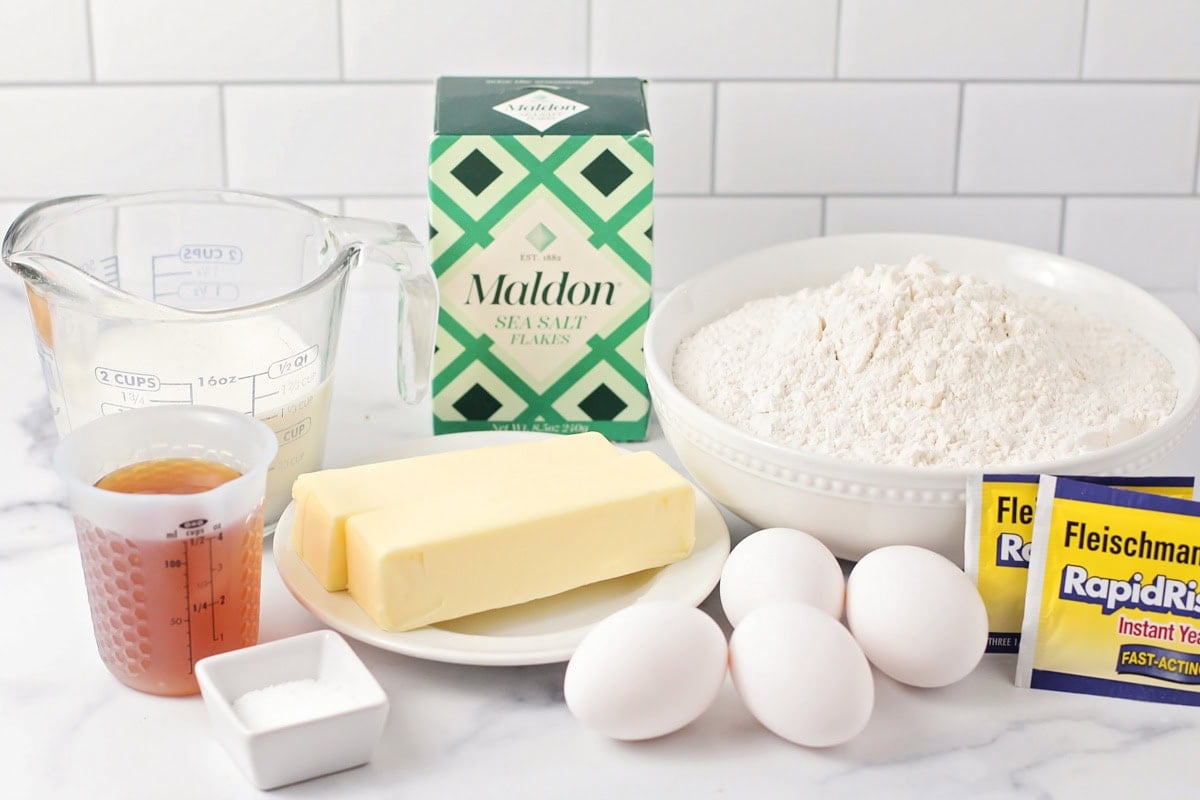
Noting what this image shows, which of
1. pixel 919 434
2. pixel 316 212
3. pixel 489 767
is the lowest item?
pixel 489 767

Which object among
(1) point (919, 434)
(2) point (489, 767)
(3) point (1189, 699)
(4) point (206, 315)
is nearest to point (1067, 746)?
(3) point (1189, 699)

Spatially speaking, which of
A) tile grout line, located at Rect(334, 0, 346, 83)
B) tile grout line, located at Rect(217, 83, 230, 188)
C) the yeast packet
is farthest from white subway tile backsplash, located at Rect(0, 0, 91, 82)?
the yeast packet

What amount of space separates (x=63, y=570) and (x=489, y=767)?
1.33 ft

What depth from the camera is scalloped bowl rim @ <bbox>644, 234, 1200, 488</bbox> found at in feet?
3.13

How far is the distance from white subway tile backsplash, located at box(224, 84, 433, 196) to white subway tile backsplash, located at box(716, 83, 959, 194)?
32 cm

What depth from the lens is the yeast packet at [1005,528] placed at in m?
0.93

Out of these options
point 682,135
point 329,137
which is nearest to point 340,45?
point 329,137

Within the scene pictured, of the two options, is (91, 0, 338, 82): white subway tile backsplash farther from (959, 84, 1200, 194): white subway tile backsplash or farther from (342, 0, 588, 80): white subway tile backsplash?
(959, 84, 1200, 194): white subway tile backsplash

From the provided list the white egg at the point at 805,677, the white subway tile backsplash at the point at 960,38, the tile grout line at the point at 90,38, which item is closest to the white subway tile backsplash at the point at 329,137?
the tile grout line at the point at 90,38

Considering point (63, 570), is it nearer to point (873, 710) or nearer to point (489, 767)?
point (489, 767)

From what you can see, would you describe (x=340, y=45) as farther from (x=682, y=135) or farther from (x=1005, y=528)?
(x=1005, y=528)

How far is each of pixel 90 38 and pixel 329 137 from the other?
0.82ft

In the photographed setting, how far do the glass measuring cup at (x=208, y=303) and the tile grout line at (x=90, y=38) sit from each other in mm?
296

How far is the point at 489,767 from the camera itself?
85cm
